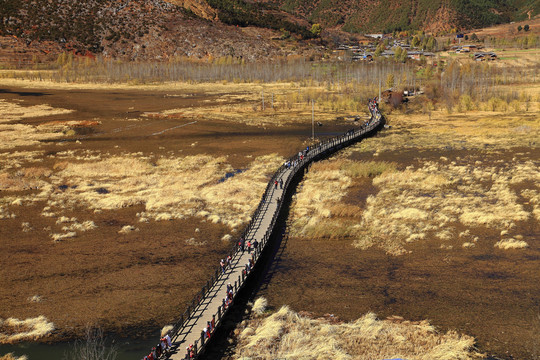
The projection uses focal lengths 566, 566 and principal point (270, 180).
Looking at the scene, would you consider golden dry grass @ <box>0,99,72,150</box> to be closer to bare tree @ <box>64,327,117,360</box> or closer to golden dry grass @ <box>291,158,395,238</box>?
golden dry grass @ <box>291,158,395,238</box>

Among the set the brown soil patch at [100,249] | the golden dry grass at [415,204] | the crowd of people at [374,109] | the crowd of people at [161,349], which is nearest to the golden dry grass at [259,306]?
the brown soil patch at [100,249]

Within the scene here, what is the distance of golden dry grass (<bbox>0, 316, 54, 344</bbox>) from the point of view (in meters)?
27.8

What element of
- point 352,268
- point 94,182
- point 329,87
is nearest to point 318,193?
point 352,268

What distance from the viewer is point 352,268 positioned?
3572cm

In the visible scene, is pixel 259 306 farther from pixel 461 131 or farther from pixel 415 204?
pixel 461 131

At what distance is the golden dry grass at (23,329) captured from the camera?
1096 inches

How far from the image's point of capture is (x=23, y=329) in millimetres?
28719

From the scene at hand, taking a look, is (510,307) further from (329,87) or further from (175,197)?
(329,87)

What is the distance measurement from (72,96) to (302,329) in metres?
124

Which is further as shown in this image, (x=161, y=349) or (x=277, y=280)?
(x=277, y=280)

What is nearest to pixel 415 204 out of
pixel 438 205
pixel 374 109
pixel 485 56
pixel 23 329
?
pixel 438 205

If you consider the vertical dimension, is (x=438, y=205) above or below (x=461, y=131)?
below

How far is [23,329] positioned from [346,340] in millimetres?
16238

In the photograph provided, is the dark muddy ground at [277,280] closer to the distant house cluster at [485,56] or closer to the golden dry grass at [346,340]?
the golden dry grass at [346,340]
